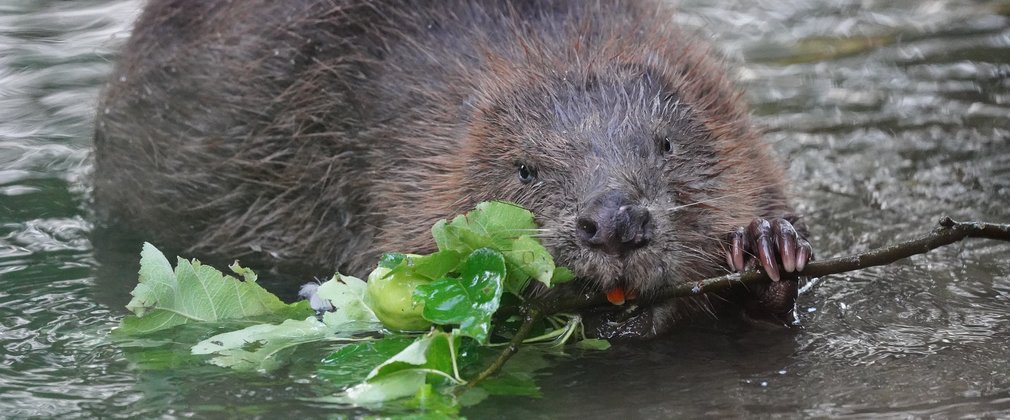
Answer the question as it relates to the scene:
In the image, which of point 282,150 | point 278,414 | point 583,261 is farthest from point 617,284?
point 282,150

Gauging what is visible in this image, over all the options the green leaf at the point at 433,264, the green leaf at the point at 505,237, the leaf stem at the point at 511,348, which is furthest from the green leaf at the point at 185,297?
the leaf stem at the point at 511,348

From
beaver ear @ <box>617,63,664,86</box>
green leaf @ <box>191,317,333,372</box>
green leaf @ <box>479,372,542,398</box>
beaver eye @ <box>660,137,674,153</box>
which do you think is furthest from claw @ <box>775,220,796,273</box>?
green leaf @ <box>191,317,333,372</box>

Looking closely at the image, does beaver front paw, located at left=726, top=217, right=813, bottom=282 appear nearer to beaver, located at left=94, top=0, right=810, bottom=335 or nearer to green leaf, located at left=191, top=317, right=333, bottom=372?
beaver, located at left=94, top=0, right=810, bottom=335

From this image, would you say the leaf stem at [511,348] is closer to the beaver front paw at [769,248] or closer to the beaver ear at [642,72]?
the beaver front paw at [769,248]

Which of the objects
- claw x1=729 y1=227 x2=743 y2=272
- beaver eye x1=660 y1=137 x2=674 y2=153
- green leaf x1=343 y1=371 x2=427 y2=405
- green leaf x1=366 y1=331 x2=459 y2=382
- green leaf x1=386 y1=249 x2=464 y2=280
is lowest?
green leaf x1=343 y1=371 x2=427 y2=405

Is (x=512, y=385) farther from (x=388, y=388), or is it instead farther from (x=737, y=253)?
(x=737, y=253)

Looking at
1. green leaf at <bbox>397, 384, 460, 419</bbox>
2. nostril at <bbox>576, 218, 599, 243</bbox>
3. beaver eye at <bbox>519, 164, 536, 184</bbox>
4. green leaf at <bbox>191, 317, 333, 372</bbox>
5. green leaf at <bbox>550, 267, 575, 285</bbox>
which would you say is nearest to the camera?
green leaf at <bbox>397, 384, 460, 419</bbox>
